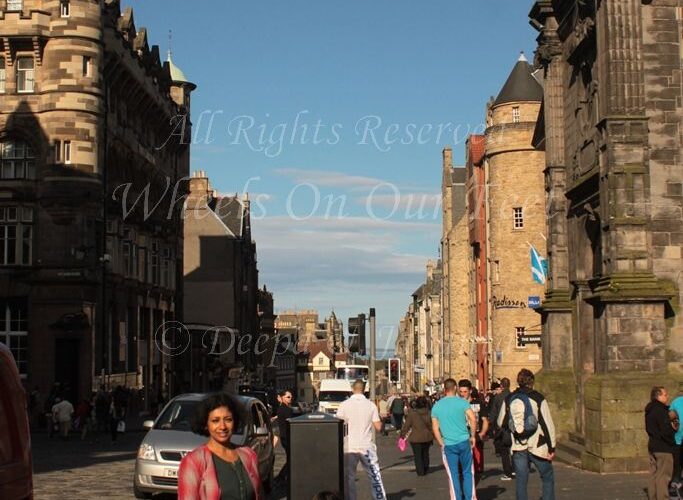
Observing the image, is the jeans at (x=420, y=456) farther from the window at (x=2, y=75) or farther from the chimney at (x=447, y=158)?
the chimney at (x=447, y=158)

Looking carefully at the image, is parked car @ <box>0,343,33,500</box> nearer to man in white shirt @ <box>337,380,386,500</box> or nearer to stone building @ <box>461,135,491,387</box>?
man in white shirt @ <box>337,380,386,500</box>

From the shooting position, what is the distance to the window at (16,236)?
46.8 m

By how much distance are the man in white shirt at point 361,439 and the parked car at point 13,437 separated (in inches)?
261

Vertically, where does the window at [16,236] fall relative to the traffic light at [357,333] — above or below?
above

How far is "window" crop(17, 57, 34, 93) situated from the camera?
157 ft

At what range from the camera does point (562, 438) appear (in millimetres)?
25719

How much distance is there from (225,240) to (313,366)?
277 ft

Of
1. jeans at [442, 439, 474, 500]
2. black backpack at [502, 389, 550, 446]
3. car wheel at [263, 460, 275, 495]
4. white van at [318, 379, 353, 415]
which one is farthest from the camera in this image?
white van at [318, 379, 353, 415]

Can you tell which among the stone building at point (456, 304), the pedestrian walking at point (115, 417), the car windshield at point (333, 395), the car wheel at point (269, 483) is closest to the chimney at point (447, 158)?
the stone building at point (456, 304)

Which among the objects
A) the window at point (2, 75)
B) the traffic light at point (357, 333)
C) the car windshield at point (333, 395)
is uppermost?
the window at point (2, 75)

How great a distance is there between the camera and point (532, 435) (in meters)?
13.6

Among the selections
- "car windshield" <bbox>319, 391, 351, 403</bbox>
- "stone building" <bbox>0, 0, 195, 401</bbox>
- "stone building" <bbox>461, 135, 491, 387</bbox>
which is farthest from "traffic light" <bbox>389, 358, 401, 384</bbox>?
"stone building" <bbox>461, 135, 491, 387</bbox>

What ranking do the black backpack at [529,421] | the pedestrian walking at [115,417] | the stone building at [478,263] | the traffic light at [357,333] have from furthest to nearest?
the stone building at [478,263] → the pedestrian walking at [115,417] → the traffic light at [357,333] → the black backpack at [529,421]

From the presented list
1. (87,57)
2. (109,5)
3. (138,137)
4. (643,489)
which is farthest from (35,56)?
(643,489)
